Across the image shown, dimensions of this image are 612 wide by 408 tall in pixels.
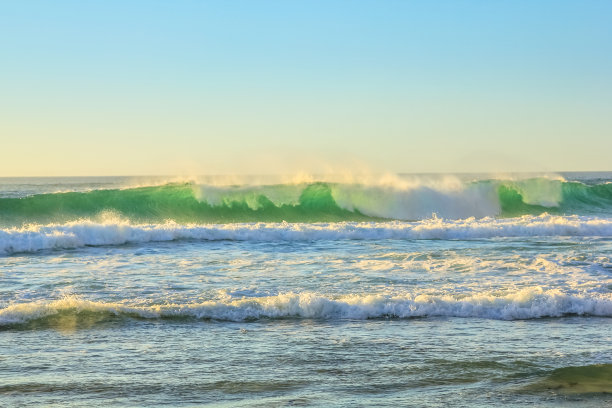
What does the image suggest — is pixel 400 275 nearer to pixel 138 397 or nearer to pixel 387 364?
pixel 387 364

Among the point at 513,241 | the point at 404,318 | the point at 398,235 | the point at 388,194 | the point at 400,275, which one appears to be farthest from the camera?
the point at 388,194

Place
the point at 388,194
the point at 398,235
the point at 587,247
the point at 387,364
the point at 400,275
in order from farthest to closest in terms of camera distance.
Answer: the point at 388,194, the point at 398,235, the point at 587,247, the point at 400,275, the point at 387,364

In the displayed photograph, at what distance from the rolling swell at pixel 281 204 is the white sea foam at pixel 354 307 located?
63.6 feet

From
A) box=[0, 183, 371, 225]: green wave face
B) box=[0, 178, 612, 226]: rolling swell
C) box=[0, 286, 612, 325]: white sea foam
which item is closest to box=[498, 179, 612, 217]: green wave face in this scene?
box=[0, 178, 612, 226]: rolling swell

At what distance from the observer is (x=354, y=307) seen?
31.4 ft

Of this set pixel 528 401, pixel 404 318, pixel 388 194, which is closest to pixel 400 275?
pixel 404 318

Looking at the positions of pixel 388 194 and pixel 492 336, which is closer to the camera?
pixel 492 336

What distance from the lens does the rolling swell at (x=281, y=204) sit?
30.0m

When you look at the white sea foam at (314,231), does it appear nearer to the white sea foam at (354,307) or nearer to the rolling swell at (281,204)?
the rolling swell at (281,204)

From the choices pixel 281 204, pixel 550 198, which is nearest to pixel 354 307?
pixel 281 204

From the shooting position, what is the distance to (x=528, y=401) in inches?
232

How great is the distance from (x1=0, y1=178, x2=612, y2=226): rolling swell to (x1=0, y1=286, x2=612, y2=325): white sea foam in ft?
63.6

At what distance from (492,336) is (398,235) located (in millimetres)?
12880

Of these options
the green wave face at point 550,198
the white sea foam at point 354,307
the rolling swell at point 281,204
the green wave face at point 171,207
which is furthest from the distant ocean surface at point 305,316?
the green wave face at point 550,198
